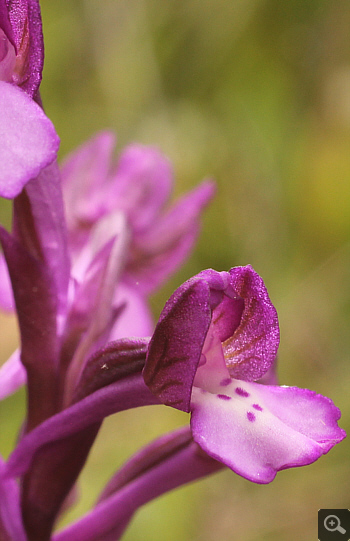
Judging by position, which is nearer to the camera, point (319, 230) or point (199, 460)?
point (199, 460)

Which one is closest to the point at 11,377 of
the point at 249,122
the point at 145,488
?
the point at 145,488

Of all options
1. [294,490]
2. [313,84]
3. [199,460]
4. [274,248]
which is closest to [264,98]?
[313,84]

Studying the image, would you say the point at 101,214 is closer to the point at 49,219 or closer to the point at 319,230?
the point at 49,219

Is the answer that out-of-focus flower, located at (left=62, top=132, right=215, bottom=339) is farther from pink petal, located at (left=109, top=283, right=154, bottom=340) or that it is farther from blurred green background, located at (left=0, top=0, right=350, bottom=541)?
blurred green background, located at (left=0, top=0, right=350, bottom=541)

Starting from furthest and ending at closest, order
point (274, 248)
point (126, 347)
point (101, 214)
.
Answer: point (274, 248), point (101, 214), point (126, 347)

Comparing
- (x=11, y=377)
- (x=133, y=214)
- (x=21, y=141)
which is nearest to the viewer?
(x=21, y=141)

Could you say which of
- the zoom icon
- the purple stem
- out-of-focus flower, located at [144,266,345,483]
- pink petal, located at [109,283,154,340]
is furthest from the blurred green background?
out-of-focus flower, located at [144,266,345,483]

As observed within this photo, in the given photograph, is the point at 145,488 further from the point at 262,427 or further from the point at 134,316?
the point at 134,316
